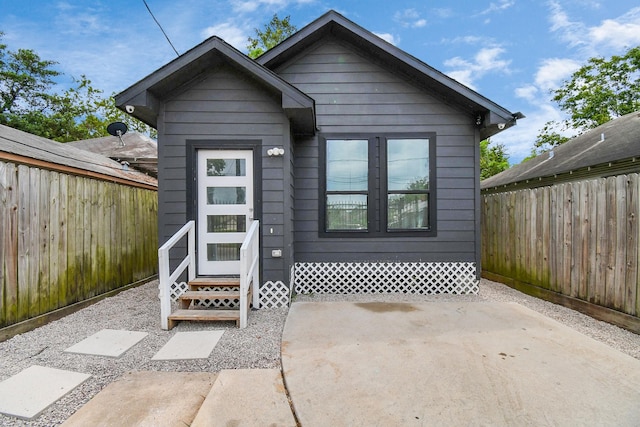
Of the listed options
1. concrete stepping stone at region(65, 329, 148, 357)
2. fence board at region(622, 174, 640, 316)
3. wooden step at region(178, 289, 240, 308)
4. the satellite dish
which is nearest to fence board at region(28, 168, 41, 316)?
concrete stepping stone at region(65, 329, 148, 357)

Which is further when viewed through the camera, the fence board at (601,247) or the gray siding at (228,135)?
the gray siding at (228,135)

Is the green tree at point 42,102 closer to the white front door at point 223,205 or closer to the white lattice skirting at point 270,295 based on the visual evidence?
the white front door at point 223,205

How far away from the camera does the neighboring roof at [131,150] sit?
27.2 ft

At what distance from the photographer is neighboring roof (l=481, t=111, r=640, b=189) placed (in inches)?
218

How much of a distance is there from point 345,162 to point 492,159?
71.2ft

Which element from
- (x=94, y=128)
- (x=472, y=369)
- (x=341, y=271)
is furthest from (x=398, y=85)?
(x=94, y=128)

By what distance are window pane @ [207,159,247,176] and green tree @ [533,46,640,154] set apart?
21458 mm

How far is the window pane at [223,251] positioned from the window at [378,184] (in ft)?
5.00

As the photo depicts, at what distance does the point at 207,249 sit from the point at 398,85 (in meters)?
4.10

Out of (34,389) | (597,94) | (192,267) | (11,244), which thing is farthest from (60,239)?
(597,94)

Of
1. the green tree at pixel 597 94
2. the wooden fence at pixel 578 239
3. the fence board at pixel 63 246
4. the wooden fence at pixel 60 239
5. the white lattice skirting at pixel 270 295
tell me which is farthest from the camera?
the green tree at pixel 597 94

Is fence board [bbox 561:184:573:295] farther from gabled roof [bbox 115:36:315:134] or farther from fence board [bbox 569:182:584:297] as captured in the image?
gabled roof [bbox 115:36:315:134]

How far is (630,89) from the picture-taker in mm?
16859

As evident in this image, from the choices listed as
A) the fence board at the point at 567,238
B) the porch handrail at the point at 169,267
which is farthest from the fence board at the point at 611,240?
the porch handrail at the point at 169,267
